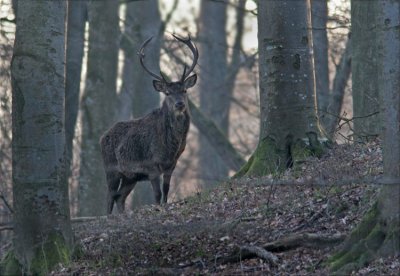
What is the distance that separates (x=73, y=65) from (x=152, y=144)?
24.5 feet

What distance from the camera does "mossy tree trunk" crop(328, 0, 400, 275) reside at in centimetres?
912

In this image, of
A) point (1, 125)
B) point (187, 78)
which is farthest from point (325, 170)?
point (1, 125)

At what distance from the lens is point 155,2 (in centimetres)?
3000

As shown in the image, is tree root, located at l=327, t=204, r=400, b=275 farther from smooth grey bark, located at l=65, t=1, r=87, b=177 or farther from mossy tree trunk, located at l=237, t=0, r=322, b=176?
smooth grey bark, located at l=65, t=1, r=87, b=177

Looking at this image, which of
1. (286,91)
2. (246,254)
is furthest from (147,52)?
(246,254)

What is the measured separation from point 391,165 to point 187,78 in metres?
7.35

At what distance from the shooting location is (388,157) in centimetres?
926

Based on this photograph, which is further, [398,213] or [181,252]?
[181,252]

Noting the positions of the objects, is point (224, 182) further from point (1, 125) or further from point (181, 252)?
point (1, 125)

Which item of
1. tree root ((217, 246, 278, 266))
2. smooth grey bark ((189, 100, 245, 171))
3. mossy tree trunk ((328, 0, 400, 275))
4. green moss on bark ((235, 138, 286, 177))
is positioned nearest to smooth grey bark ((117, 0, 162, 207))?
smooth grey bark ((189, 100, 245, 171))

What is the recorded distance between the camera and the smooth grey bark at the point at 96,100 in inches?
909

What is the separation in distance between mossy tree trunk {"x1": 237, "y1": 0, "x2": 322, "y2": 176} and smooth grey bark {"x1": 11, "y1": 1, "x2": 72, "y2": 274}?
332 centimetres

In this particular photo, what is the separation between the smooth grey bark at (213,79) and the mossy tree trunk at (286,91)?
22138 millimetres

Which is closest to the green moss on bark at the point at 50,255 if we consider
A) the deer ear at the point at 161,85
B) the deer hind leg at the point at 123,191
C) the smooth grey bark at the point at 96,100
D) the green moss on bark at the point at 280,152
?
the green moss on bark at the point at 280,152
